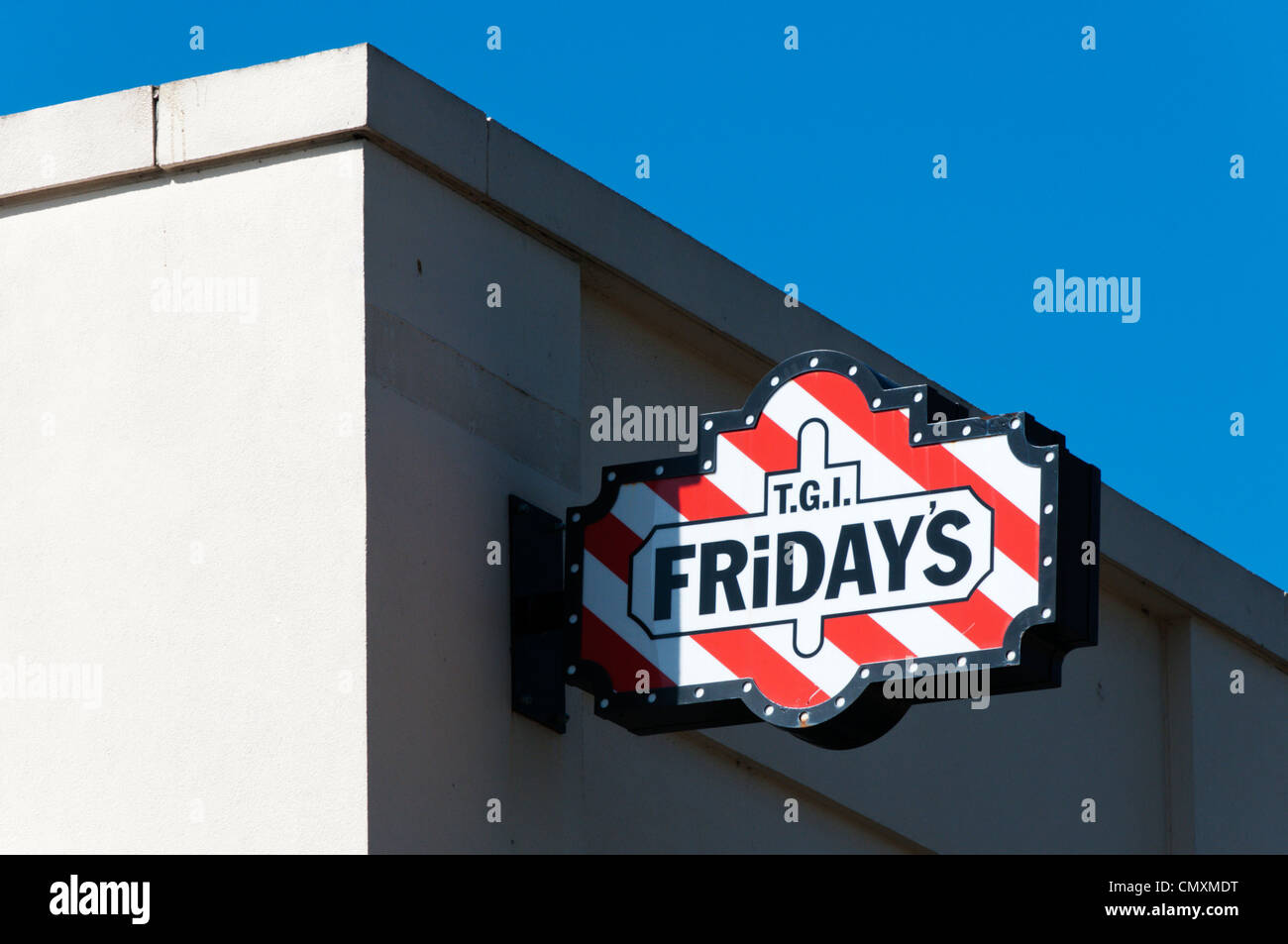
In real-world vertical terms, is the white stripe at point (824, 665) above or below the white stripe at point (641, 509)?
below

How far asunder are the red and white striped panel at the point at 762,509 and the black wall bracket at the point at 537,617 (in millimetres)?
A: 269

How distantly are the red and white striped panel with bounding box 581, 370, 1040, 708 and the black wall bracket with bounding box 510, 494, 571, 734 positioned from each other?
27 cm

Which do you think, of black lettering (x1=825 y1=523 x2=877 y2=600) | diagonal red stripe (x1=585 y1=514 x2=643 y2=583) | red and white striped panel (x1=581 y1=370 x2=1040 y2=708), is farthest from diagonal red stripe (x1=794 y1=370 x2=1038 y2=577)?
diagonal red stripe (x1=585 y1=514 x2=643 y2=583)

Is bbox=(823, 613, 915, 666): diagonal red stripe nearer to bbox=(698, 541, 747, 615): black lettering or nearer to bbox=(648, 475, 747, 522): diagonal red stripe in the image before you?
bbox=(698, 541, 747, 615): black lettering

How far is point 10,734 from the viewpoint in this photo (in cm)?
838

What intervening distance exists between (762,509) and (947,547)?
656mm

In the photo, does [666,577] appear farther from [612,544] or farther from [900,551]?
[900,551]

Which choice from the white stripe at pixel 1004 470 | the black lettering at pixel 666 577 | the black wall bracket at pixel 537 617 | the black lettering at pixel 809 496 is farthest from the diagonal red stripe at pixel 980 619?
the black wall bracket at pixel 537 617

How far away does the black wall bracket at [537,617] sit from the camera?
8.51 metres

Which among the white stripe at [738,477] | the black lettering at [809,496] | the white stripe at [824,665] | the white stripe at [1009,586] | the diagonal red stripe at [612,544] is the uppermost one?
the white stripe at [738,477]

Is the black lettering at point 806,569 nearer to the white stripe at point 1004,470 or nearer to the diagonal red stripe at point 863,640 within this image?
the diagonal red stripe at point 863,640

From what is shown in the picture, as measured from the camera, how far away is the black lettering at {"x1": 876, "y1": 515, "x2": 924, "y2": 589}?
7.62m
